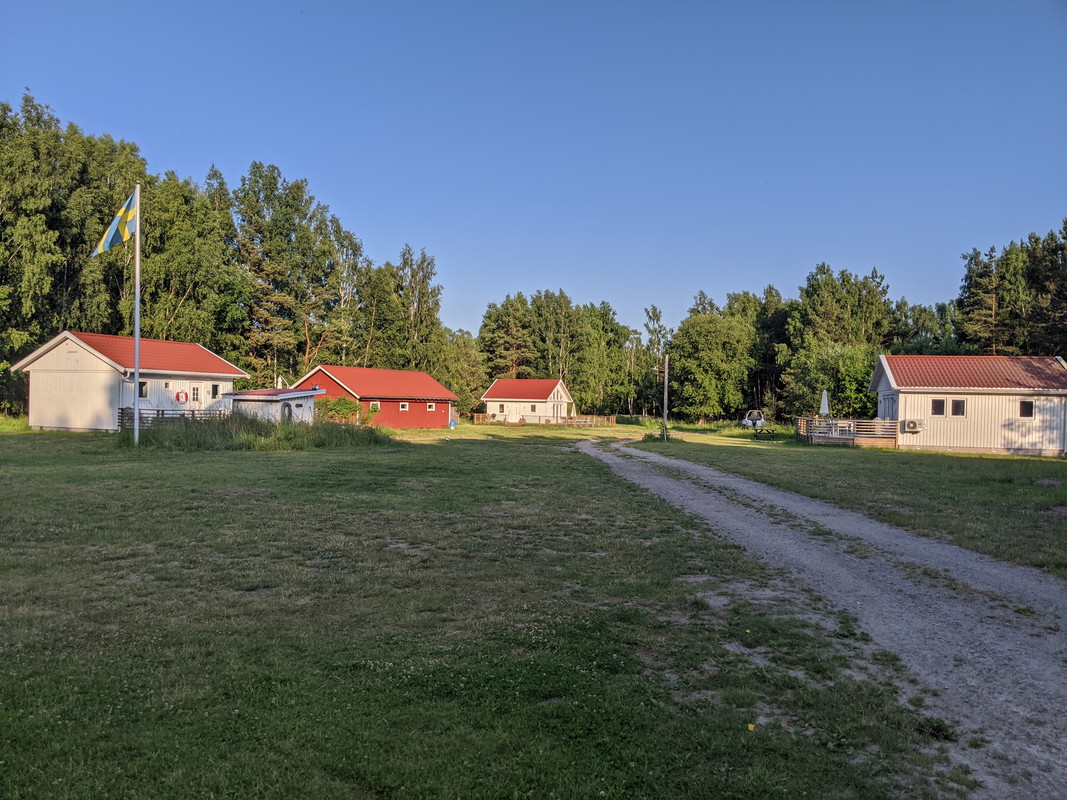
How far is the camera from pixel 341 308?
5981cm

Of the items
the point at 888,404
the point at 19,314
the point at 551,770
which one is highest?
the point at 19,314

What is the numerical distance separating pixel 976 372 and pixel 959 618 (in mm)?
33310

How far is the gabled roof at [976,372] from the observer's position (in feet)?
108

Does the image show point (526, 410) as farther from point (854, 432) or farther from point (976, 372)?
point (976, 372)

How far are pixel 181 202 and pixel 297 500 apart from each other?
44866mm

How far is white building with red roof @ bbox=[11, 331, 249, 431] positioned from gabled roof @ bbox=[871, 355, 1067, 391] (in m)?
34.3

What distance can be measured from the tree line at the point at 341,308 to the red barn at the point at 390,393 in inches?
300

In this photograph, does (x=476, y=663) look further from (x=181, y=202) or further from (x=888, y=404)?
(x=181, y=202)

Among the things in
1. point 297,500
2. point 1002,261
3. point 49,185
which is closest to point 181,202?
point 49,185

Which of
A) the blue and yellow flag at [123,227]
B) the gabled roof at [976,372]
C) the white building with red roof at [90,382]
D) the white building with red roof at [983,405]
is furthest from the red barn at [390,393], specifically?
the white building with red roof at [983,405]

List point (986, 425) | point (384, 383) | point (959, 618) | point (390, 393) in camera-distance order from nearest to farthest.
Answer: point (959, 618)
point (986, 425)
point (390, 393)
point (384, 383)

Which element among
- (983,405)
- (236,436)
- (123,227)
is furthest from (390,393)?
(983,405)

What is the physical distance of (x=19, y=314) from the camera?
134 feet

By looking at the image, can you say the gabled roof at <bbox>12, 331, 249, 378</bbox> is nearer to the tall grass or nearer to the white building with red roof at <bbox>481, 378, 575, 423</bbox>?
the tall grass
